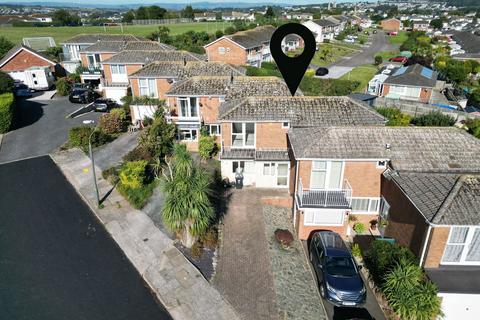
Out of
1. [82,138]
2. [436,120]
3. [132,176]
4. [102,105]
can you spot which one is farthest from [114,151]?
[436,120]

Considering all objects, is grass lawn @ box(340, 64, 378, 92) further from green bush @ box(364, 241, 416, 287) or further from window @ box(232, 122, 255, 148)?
green bush @ box(364, 241, 416, 287)

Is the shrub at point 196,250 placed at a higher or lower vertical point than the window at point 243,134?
lower

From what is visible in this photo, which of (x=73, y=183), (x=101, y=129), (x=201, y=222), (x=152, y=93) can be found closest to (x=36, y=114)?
(x=101, y=129)

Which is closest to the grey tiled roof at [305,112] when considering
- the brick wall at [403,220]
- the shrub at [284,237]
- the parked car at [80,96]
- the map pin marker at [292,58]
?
the brick wall at [403,220]

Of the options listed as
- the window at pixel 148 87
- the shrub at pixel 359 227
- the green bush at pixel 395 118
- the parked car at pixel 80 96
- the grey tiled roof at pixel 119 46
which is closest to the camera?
the shrub at pixel 359 227

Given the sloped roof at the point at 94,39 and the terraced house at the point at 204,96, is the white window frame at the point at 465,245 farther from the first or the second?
the sloped roof at the point at 94,39

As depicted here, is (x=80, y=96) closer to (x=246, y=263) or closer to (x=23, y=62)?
(x=23, y=62)
